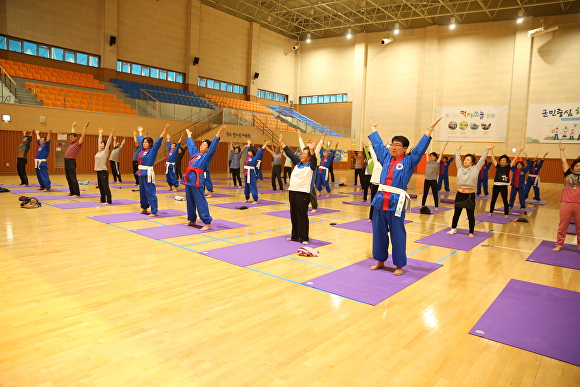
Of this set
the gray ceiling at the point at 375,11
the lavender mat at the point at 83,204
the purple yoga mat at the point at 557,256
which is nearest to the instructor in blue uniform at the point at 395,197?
the purple yoga mat at the point at 557,256

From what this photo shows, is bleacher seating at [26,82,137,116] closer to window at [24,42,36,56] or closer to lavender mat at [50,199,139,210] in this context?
window at [24,42,36,56]

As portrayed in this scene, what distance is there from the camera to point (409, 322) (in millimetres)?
3738

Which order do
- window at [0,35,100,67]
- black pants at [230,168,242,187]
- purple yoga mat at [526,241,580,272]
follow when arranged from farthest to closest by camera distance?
window at [0,35,100,67] → black pants at [230,168,242,187] → purple yoga mat at [526,241,580,272]

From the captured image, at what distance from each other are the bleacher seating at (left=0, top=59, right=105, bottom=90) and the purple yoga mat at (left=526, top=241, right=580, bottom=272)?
67.3 feet

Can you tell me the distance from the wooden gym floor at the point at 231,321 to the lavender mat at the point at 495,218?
13.6 ft

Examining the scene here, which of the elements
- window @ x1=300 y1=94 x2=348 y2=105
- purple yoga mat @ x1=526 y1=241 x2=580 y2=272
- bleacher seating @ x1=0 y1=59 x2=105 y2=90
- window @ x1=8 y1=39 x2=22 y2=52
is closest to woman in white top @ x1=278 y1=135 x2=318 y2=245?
purple yoga mat @ x1=526 y1=241 x2=580 y2=272

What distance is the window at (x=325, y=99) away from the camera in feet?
107

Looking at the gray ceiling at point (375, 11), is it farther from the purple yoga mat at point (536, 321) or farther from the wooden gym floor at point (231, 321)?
the purple yoga mat at point (536, 321)

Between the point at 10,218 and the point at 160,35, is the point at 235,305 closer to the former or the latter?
the point at 10,218

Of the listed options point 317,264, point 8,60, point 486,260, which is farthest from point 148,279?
point 8,60

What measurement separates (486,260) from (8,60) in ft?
70.4

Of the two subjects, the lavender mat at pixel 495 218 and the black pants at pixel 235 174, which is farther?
the black pants at pixel 235 174

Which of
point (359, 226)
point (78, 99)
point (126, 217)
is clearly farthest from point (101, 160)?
point (78, 99)

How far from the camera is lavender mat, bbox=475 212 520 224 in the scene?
409 inches
